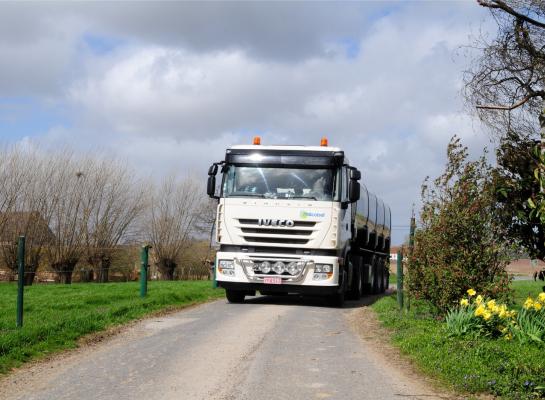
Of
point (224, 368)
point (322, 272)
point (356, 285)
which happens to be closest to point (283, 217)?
point (322, 272)

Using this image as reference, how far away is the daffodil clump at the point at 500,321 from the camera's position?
903cm

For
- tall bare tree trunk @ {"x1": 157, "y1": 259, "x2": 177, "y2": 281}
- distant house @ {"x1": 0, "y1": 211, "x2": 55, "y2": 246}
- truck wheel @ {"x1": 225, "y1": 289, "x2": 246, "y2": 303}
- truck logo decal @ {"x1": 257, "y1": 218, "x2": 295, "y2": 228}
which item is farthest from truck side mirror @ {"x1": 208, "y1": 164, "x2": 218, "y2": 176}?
tall bare tree trunk @ {"x1": 157, "y1": 259, "x2": 177, "y2": 281}

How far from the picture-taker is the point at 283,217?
48.7 ft

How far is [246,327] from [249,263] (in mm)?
3794

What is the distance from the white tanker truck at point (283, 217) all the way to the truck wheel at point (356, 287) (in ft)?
9.93

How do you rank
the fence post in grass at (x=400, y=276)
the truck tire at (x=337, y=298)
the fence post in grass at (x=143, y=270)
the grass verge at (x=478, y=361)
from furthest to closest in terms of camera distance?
the fence post in grass at (x=143, y=270), the truck tire at (x=337, y=298), the fence post in grass at (x=400, y=276), the grass verge at (x=478, y=361)

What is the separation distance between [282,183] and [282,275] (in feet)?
6.64

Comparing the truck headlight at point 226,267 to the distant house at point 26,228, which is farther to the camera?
the distant house at point 26,228

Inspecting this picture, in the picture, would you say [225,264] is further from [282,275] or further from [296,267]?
[296,267]

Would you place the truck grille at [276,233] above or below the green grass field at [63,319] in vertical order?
above

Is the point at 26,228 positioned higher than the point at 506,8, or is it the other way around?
the point at 506,8

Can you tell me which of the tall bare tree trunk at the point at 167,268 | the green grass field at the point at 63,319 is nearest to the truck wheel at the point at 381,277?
the green grass field at the point at 63,319

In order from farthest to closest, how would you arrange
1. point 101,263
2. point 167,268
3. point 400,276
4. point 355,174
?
1. point 167,268
2. point 101,263
3. point 355,174
4. point 400,276

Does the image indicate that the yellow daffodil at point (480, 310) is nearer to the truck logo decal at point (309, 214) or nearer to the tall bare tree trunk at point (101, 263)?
the truck logo decal at point (309, 214)
